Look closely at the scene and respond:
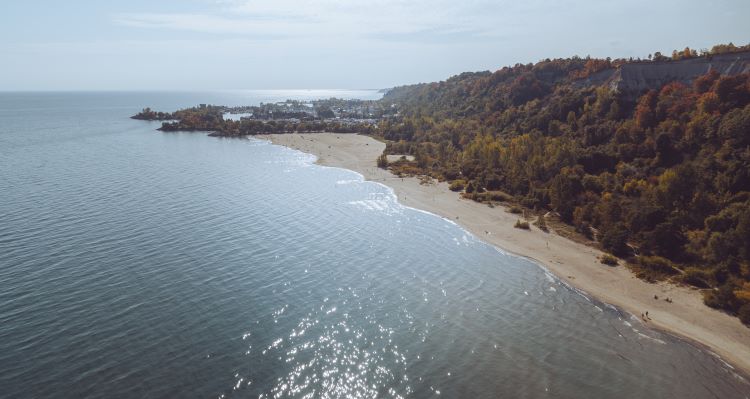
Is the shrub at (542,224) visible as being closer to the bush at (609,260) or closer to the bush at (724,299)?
the bush at (609,260)

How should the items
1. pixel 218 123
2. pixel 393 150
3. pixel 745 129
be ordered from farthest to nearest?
pixel 218 123
pixel 393 150
pixel 745 129

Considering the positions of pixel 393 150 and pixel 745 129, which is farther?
pixel 393 150

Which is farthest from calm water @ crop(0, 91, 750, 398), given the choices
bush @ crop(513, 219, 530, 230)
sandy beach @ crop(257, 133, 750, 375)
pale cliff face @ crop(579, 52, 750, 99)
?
pale cliff face @ crop(579, 52, 750, 99)

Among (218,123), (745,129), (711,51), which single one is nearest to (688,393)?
(745,129)

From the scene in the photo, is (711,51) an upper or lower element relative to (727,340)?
upper

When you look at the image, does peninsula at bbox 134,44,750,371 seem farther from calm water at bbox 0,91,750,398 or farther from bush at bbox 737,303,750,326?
calm water at bbox 0,91,750,398

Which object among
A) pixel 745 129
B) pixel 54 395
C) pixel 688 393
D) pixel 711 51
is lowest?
pixel 688 393

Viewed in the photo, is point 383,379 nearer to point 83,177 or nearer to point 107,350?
point 107,350
